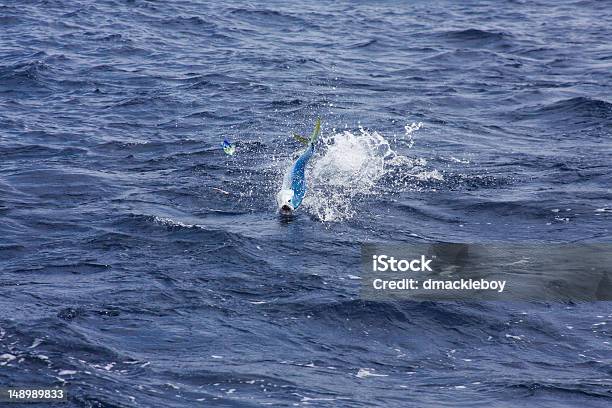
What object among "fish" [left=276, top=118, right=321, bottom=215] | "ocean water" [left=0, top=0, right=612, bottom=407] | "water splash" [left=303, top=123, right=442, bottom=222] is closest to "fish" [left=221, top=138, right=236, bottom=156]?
"ocean water" [left=0, top=0, right=612, bottom=407]

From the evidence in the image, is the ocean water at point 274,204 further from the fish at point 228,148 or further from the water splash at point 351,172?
the fish at point 228,148

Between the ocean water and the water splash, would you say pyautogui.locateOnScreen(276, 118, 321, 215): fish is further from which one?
the water splash

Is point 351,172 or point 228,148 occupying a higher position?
point 228,148

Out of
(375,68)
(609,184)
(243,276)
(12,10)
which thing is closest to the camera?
(243,276)

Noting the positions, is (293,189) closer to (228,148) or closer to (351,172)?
(351,172)

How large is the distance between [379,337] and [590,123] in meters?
14.2

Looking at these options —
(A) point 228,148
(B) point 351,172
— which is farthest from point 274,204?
(A) point 228,148

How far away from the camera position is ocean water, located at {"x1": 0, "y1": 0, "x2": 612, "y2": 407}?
587 inches

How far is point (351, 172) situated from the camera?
2350cm

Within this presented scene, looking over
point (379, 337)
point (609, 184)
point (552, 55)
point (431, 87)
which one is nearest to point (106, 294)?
point (379, 337)

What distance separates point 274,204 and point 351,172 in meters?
2.64

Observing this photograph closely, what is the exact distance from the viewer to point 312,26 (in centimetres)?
4156

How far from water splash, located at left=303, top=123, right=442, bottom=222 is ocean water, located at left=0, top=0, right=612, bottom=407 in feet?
0.24

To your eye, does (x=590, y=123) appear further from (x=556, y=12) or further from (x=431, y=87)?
(x=556, y=12)
